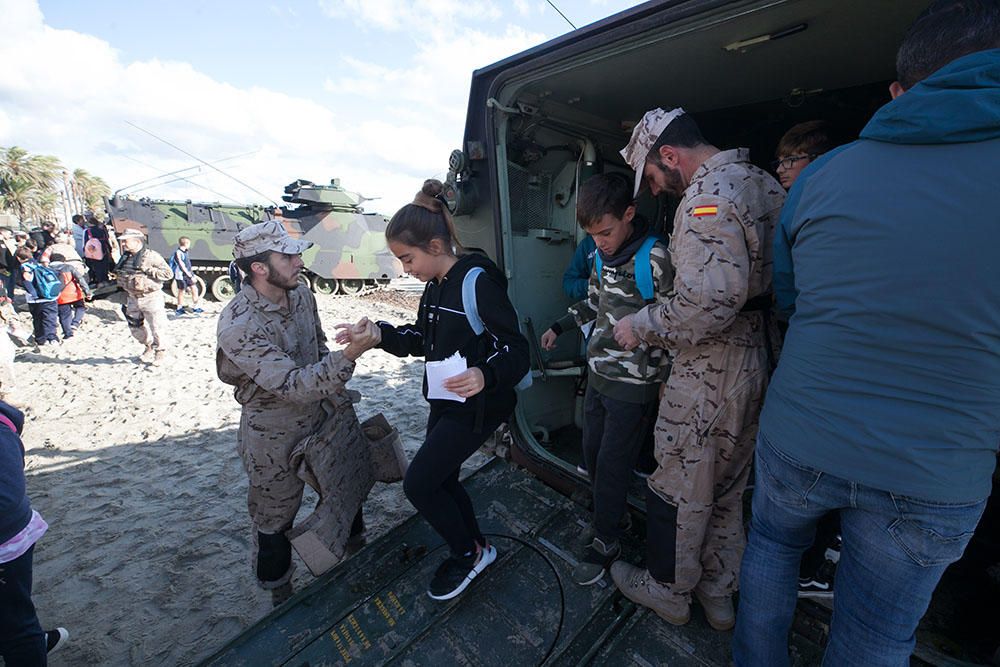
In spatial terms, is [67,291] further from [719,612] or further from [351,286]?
[719,612]

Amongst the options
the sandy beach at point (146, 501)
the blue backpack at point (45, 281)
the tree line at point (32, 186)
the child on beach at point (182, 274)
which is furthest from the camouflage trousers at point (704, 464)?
the tree line at point (32, 186)

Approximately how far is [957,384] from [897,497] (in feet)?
0.91

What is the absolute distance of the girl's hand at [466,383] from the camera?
1750 millimetres

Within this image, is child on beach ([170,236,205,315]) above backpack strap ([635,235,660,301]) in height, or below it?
below

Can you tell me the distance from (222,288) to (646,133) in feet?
44.9

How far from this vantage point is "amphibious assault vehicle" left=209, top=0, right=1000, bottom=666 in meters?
1.84

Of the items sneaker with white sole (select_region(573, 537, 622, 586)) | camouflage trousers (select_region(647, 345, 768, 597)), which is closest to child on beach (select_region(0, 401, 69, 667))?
sneaker with white sole (select_region(573, 537, 622, 586))

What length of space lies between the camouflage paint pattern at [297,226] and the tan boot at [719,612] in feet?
41.1

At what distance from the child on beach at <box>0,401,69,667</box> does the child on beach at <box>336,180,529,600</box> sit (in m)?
1.28

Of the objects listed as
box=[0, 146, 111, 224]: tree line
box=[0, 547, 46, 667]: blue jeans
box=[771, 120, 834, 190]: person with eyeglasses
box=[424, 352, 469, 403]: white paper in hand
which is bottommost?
box=[0, 547, 46, 667]: blue jeans

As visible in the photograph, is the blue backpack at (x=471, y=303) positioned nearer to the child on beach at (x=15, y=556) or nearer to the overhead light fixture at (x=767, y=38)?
the overhead light fixture at (x=767, y=38)

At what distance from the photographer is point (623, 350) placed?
6.44ft

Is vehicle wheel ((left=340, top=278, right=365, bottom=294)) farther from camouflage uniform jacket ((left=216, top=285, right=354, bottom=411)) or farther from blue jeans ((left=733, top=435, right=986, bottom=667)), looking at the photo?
blue jeans ((left=733, top=435, right=986, bottom=667))

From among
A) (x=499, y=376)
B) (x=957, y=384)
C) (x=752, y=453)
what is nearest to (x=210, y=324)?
(x=499, y=376)
